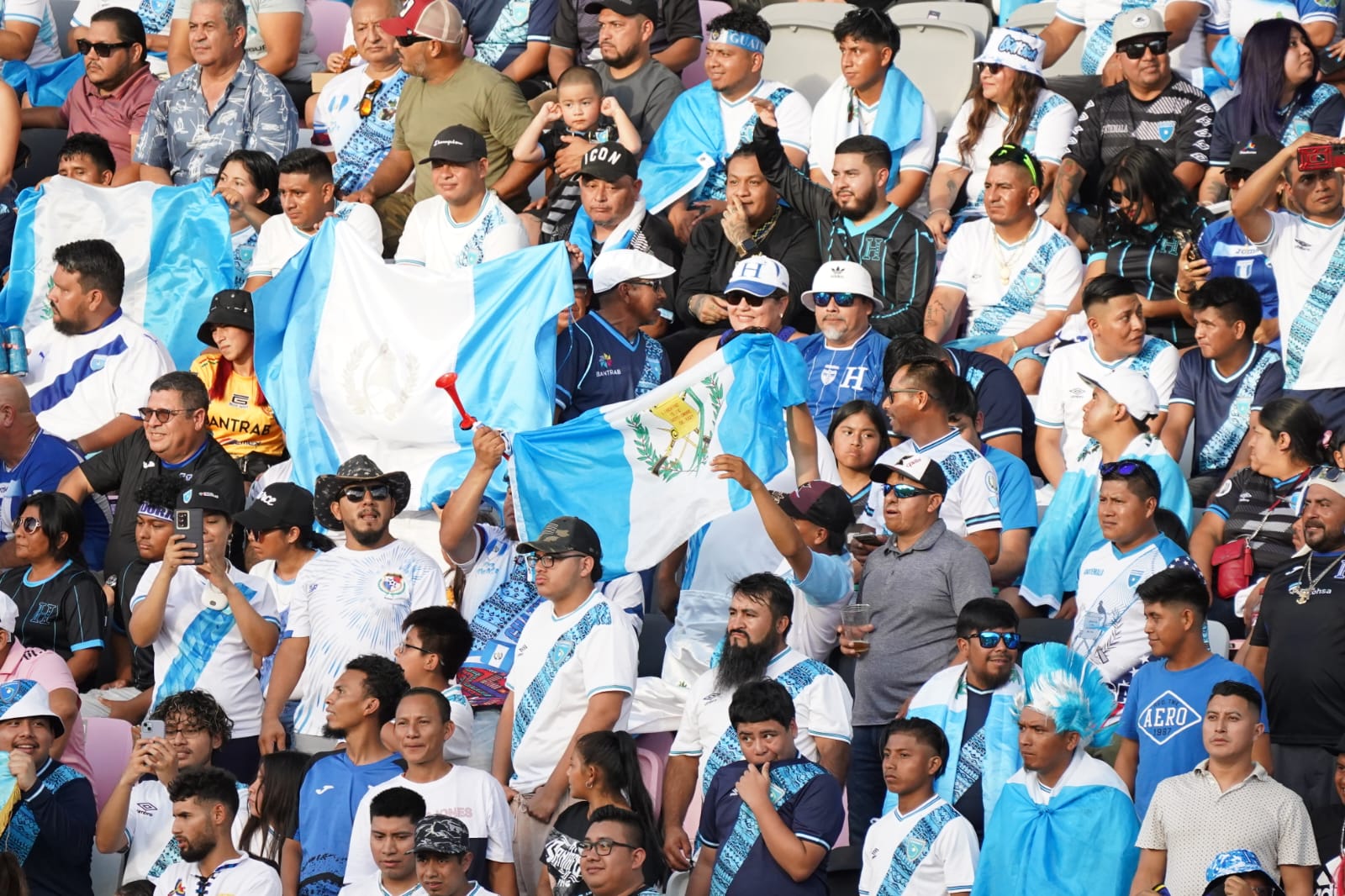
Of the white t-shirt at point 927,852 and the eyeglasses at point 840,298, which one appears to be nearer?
the white t-shirt at point 927,852

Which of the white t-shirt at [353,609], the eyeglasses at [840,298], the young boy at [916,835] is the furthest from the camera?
the eyeglasses at [840,298]

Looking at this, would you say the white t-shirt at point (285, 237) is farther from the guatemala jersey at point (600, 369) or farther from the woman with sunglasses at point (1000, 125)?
the woman with sunglasses at point (1000, 125)

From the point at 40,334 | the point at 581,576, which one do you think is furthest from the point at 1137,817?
the point at 40,334

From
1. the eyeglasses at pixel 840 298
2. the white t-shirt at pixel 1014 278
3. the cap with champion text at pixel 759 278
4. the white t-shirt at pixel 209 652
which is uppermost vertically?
the cap with champion text at pixel 759 278

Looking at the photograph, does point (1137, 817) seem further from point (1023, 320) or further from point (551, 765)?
point (1023, 320)

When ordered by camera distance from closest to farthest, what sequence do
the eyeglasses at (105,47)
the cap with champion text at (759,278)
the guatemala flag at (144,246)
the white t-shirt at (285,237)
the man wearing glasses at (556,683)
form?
the man wearing glasses at (556,683) < the cap with champion text at (759,278) < the white t-shirt at (285,237) < the guatemala flag at (144,246) < the eyeglasses at (105,47)

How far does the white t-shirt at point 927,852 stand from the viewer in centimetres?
782

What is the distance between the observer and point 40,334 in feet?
38.8

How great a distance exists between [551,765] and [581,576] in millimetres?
745

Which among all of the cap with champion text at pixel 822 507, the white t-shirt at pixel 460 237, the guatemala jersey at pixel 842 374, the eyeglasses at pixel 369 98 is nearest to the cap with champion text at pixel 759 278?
the guatemala jersey at pixel 842 374

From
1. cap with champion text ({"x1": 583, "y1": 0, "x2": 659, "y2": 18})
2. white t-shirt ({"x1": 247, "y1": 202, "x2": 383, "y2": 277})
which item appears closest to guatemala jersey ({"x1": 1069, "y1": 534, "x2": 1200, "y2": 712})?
white t-shirt ({"x1": 247, "y1": 202, "x2": 383, "y2": 277})

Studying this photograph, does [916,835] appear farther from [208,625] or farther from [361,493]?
[208,625]

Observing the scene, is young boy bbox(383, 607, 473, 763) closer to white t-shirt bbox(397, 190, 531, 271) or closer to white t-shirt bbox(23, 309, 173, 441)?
white t-shirt bbox(397, 190, 531, 271)

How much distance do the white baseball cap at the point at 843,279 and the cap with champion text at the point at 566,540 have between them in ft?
6.71
